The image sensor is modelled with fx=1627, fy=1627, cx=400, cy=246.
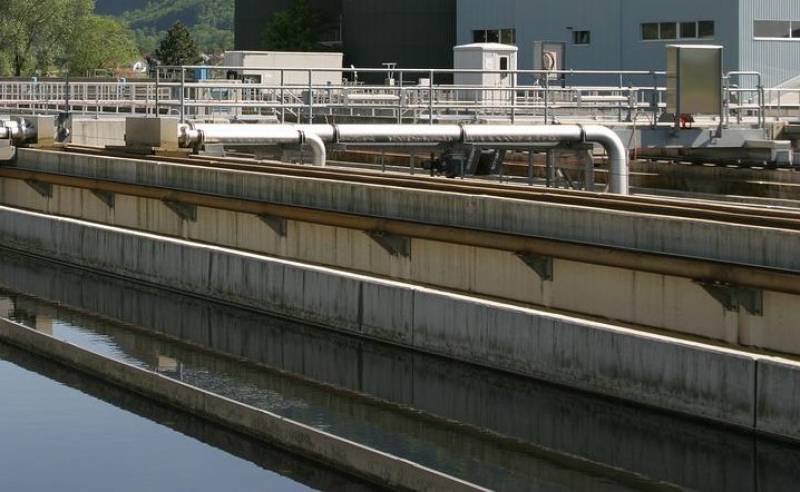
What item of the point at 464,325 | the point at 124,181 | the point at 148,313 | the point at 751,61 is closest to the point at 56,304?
the point at 148,313

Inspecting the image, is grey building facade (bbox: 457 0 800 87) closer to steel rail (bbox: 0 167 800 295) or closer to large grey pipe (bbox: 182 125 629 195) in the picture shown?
large grey pipe (bbox: 182 125 629 195)

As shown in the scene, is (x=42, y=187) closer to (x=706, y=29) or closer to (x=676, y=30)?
(x=706, y=29)

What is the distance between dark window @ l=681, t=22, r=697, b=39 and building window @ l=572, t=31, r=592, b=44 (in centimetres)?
411

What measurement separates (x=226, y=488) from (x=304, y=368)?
15.3 ft

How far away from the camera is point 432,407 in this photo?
1528cm

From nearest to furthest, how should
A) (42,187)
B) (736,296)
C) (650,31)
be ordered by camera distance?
(736,296) < (42,187) < (650,31)

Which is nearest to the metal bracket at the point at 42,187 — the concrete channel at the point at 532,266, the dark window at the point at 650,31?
the concrete channel at the point at 532,266

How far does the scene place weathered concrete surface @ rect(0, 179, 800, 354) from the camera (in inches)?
583

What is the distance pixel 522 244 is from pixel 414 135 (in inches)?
444

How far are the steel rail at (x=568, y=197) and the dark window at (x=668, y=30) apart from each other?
34134mm

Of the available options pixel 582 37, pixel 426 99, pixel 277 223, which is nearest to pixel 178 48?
pixel 582 37

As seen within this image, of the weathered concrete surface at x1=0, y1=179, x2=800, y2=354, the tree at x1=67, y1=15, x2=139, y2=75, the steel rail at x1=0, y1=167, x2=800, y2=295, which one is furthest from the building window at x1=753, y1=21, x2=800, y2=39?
the tree at x1=67, y1=15, x2=139, y2=75

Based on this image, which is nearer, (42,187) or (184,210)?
(184,210)

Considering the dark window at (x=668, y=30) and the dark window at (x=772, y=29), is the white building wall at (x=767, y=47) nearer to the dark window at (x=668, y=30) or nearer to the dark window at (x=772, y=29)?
the dark window at (x=772, y=29)
